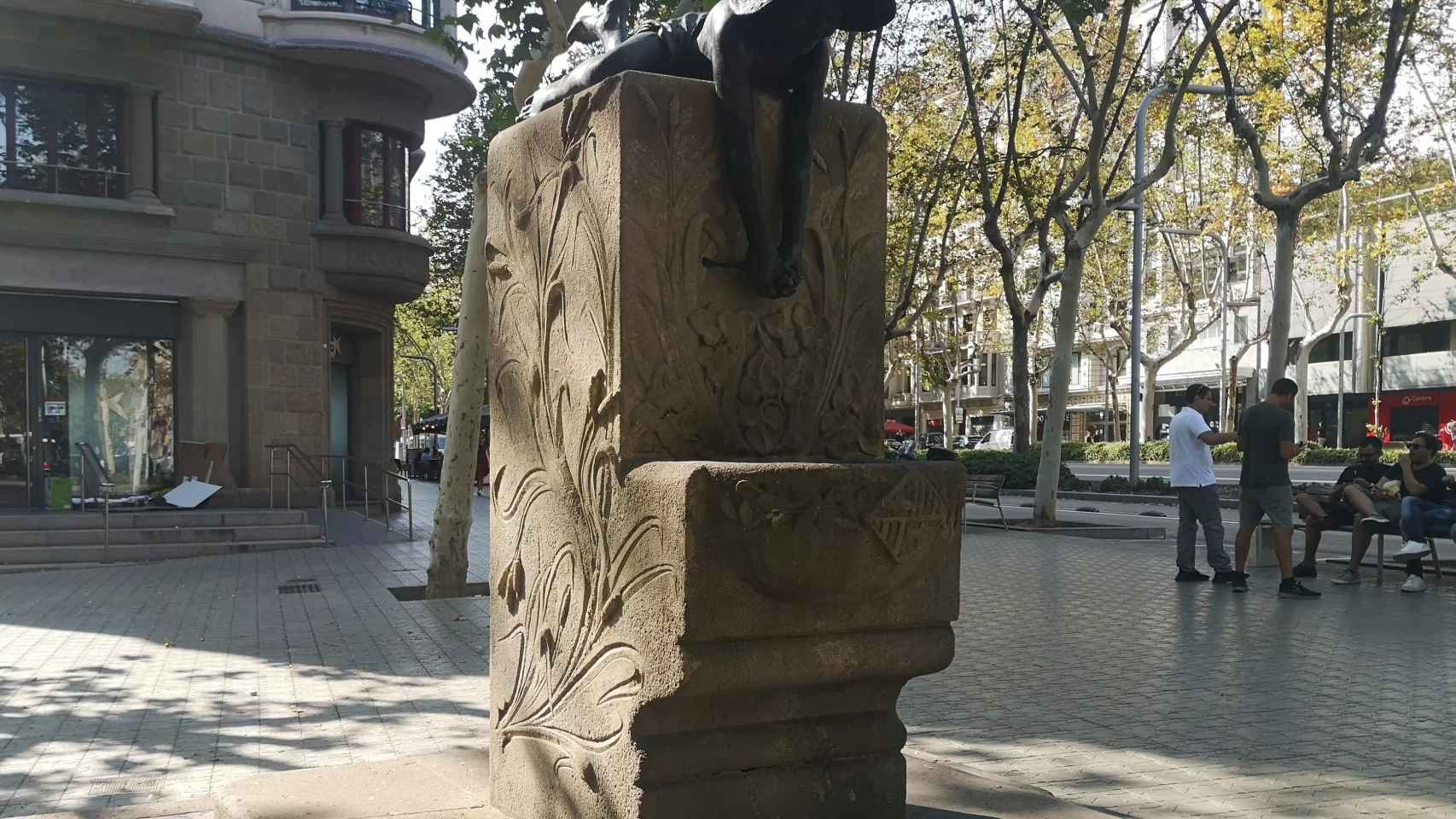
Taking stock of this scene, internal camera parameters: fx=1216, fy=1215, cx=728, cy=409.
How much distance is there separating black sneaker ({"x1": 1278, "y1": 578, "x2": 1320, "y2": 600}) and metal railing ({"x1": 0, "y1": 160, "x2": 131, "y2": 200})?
693 inches

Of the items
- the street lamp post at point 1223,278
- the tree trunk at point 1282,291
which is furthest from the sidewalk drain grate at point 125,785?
the street lamp post at point 1223,278

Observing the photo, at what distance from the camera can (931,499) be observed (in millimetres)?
3170

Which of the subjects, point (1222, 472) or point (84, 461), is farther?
point (1222, 472)

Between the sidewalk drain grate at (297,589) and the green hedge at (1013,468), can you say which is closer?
the sidewalk drain grate at (297,589)

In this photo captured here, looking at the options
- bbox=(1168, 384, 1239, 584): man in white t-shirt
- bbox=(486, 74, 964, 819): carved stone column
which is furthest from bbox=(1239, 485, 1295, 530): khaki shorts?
bbox=(486, 74, 964, 819): carved stone column

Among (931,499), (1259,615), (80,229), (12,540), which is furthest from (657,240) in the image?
(80,229)

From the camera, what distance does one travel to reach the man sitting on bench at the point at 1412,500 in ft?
35.7

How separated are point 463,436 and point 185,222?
1112cm

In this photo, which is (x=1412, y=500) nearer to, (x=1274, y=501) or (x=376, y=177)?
(x=1274, y=501)

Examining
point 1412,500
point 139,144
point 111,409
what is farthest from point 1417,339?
point 111,409

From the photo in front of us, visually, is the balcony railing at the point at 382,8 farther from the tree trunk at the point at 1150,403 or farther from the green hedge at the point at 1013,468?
the tree trunk at the point at 1150,403

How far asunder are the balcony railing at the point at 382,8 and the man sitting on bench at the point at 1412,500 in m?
15.9

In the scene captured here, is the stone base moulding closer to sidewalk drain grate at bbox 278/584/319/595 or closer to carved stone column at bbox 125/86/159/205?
sidewalk drain grate at bbox 278/584/319/595

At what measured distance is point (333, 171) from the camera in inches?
852
